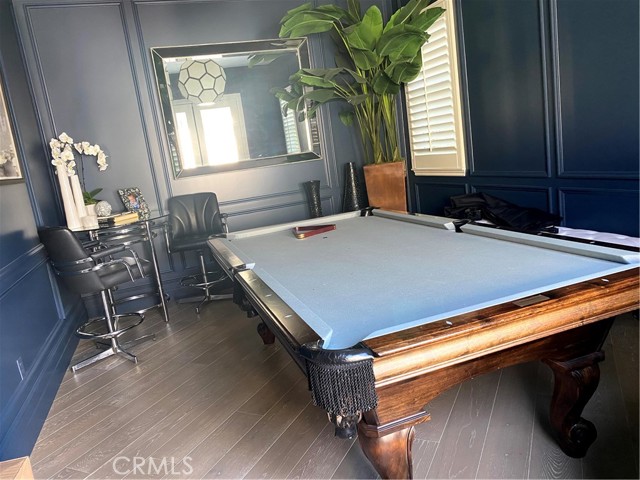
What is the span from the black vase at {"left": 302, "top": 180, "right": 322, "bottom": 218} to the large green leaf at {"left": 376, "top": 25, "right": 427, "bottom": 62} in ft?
4.49

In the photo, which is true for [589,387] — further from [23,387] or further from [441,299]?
[23,387]

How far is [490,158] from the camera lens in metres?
3.68

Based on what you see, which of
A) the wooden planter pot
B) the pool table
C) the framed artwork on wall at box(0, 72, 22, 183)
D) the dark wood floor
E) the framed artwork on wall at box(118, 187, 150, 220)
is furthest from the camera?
the wooden planter pot

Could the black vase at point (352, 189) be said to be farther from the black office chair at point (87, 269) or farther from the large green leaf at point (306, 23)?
the black office chair at point (87, 269)

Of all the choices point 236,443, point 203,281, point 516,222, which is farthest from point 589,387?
point 203,281

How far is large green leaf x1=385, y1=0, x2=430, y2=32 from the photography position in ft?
12.0

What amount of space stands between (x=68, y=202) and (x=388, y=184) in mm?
2697

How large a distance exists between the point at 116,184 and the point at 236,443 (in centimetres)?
302

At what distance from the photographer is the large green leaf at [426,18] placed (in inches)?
140

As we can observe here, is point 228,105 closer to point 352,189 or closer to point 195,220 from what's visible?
point 195,220

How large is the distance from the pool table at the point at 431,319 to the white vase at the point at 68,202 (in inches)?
85.2

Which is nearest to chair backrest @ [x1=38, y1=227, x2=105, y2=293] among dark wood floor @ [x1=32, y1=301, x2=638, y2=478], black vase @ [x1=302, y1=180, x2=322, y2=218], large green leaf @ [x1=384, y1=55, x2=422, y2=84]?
dark wood floor @ [x1=32, y1=301, x2=638, y2=478]

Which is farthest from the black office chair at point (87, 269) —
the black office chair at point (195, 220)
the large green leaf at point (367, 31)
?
the large green leaf at point (367, 31)

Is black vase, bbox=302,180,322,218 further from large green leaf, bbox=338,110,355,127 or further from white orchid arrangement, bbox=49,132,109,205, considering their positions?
white orchid arrangement, bbox=49,132,109,205
